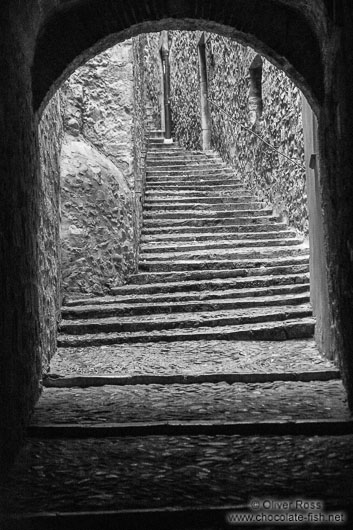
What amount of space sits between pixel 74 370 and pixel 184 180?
6704 mm

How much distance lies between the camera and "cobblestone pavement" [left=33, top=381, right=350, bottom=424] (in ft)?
11.6

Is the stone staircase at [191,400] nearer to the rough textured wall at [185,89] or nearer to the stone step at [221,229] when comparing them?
the stone step at [221,229]

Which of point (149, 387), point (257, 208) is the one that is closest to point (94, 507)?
point (149, 387)

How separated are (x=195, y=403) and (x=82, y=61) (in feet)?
7.25

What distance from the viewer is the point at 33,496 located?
252 cm

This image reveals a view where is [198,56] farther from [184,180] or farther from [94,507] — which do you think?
[94,507]

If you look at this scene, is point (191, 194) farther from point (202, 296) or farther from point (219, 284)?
point (202, 296)

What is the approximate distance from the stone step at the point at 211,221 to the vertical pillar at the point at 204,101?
207 inches

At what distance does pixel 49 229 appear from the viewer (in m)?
→ 5.69

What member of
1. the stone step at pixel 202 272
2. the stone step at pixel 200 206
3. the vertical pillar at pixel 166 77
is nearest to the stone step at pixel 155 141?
the vertical pillar at pixel 166 77

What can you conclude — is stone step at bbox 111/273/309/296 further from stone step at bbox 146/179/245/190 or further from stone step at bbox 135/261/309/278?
stone step at bbox 146/179/245/190

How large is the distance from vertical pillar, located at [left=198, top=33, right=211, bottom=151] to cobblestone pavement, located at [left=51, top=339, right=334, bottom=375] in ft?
30.0

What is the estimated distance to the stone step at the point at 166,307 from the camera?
640 cm

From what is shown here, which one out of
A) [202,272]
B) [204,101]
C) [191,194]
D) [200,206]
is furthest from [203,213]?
[204,101]
